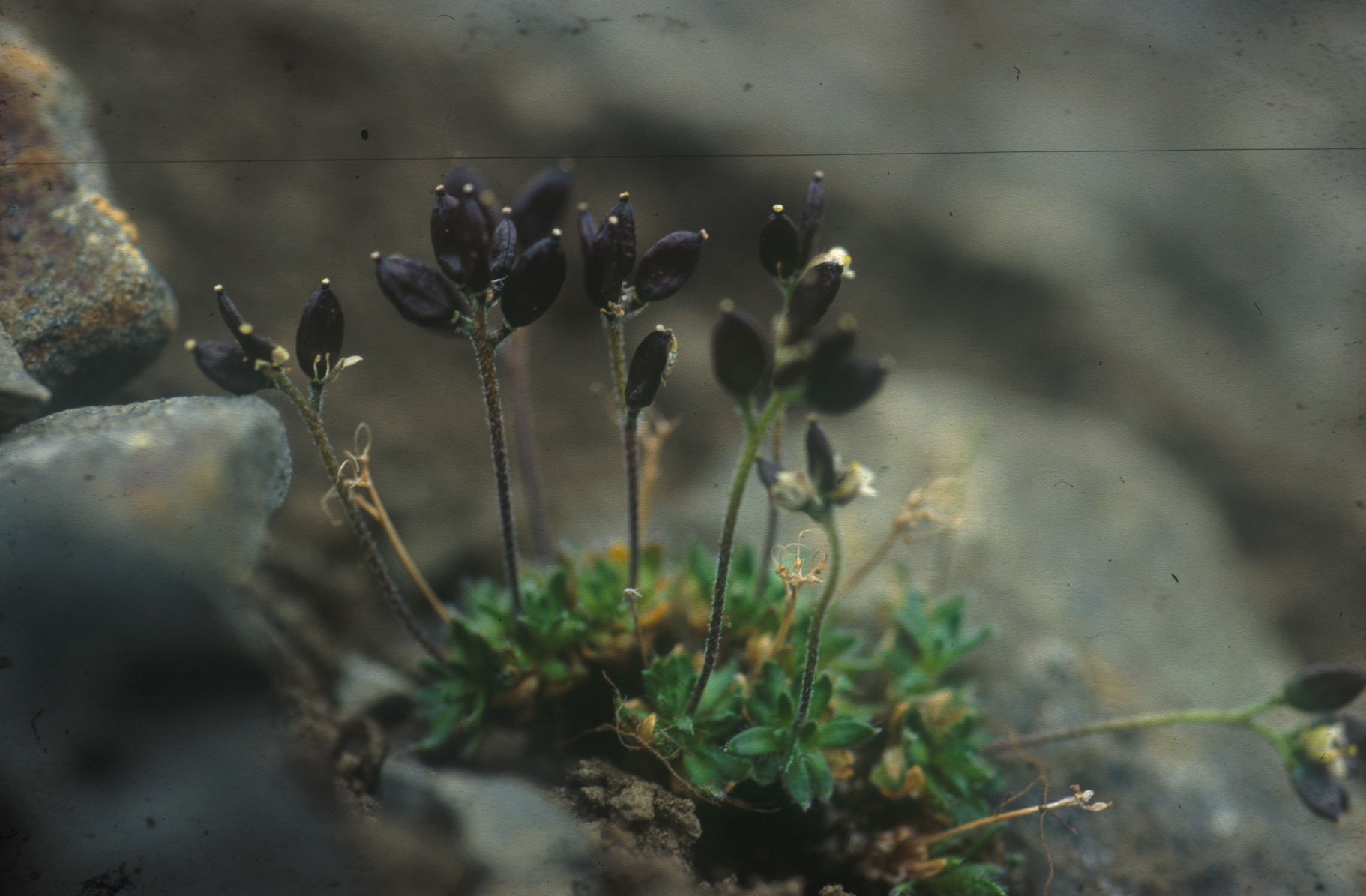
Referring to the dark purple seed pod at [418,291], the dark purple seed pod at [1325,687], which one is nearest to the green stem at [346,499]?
the dark purple seed pod at [418,291]

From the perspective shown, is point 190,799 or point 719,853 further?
point 719,853

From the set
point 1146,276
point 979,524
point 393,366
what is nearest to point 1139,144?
point 1146,276

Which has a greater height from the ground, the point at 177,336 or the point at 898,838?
the point at 177,336

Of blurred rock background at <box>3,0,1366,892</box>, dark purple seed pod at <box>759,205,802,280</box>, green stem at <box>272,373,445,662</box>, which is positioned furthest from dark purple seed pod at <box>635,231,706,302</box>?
blurred rock background at <box>3,0,1366,892</box>

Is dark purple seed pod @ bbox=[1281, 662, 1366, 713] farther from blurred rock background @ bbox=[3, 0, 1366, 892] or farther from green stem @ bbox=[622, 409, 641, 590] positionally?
green stem @ bbox=[622, 409, 641, 590]

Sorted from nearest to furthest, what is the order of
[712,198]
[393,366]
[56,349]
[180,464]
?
[180,464]
[56,349]
[393,366]
[712,198]

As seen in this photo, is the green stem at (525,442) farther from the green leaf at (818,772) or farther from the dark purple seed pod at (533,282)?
the green leaf at (818,772)

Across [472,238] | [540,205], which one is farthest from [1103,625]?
[472,238]

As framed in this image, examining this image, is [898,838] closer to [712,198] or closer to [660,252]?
[660,252]
